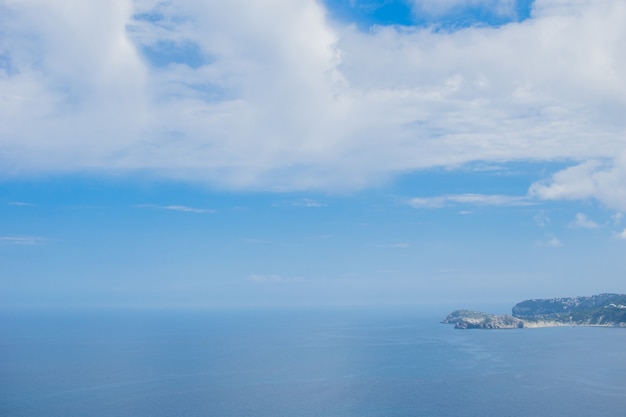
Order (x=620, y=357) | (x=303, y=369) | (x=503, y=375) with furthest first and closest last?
1. (x=620, y=357)
2. (x=303, y=369)
3. (x=503, y=375)

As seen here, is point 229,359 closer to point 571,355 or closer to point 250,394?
point 250,394

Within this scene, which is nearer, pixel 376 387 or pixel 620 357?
pixel 376 387

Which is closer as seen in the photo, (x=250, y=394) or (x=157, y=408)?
(x=157, y=408)

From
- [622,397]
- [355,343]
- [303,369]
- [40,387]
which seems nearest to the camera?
[622,397]

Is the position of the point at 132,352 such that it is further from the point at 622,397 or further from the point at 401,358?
the point at 622,397

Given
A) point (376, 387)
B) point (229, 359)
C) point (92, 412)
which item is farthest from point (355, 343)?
point (92, 412)

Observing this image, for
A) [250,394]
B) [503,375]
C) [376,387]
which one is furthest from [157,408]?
[503,375]
